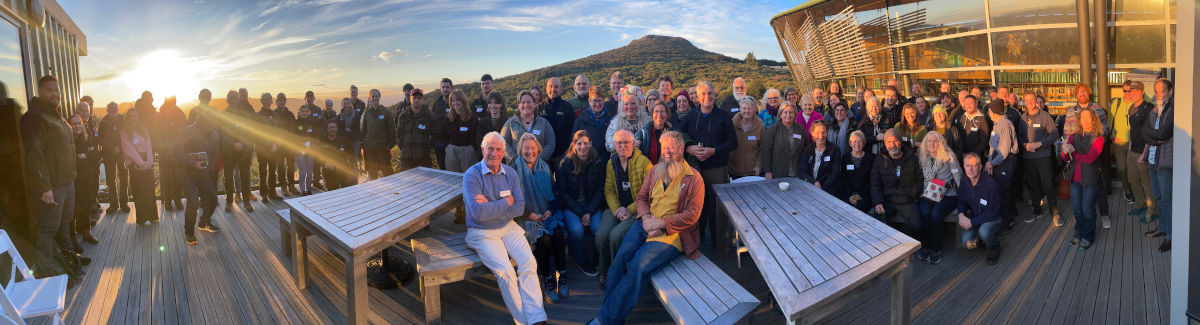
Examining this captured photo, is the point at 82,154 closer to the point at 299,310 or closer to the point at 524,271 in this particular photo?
the point at 299,310

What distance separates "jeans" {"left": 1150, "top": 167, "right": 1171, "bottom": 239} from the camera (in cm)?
507

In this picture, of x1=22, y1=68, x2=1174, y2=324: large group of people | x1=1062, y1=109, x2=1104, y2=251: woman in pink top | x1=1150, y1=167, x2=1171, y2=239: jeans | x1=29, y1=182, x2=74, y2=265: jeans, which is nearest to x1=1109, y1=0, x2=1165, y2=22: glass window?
x1=22, y1=68, x2=1174, y2=324: large group of people

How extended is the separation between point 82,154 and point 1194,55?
32.4ft

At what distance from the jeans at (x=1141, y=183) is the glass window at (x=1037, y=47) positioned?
26.6ft

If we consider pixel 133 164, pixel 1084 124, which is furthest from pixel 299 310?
pixel 1084 124

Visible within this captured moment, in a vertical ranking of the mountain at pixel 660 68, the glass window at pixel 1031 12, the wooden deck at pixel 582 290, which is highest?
the mountain at pixel 660 68

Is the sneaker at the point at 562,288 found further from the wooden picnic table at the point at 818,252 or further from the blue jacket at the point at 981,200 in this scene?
the blue jacket at the point at 981,200

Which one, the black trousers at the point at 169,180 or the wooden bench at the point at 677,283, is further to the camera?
the black trousers at the point at 169,180

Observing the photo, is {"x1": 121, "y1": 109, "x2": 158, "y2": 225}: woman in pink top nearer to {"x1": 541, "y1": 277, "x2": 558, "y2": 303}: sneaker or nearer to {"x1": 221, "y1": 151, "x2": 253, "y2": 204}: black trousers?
{"x1": 221, "y1": 151, "x2": 253, "y2": 204}: black trousers

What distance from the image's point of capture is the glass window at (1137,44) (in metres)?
10.6

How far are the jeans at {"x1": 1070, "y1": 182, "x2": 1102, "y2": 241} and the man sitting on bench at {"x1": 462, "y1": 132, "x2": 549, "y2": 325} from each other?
5.36 metres

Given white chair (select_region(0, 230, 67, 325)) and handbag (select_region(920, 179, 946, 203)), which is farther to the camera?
handbag (select_region(920, 179, 946, 203))

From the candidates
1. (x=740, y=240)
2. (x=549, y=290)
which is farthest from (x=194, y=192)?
(x=740, y=240)

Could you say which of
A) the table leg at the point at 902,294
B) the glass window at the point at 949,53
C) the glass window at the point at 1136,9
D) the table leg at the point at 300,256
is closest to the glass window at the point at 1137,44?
the glass window at the point at 1136,9
